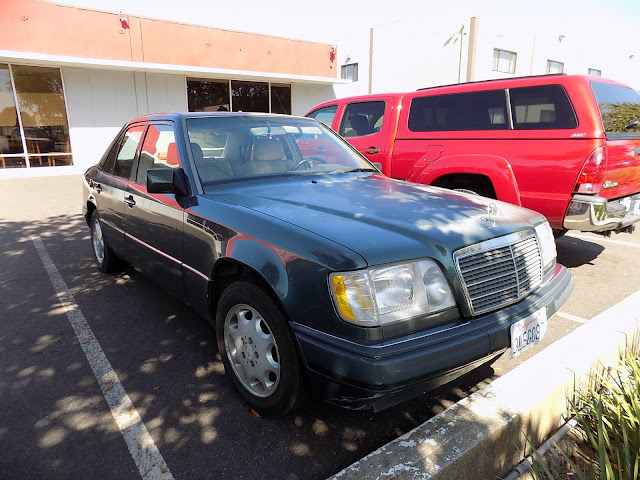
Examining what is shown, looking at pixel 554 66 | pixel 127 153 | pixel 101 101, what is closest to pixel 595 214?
pixel 127 153

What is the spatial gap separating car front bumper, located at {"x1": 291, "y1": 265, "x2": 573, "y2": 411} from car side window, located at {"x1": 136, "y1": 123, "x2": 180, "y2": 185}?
1882 mm

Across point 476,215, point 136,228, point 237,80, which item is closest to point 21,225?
point 136,228

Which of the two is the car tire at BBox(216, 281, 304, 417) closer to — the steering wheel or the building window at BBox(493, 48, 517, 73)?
the steering wheel

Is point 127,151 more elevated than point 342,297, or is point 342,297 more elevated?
point 127,151

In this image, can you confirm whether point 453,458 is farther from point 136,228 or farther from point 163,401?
point 136,228

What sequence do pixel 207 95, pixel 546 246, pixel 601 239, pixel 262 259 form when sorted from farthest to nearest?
pixel 207 95 → pixel 601 239 → pixel 546 246 → pixel 262 259

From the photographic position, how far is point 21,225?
23.8ft

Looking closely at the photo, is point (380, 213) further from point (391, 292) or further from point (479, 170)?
point (479, 170)

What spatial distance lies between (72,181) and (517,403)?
13502 mm

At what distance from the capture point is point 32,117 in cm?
1329

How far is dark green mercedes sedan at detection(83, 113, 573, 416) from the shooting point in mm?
1963

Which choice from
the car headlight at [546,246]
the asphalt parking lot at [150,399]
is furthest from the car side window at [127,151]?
the car headlight at [546,246]

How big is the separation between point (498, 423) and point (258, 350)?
126 cm

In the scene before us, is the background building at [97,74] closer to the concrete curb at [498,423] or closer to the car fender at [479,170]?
the car fender at [479,170]
